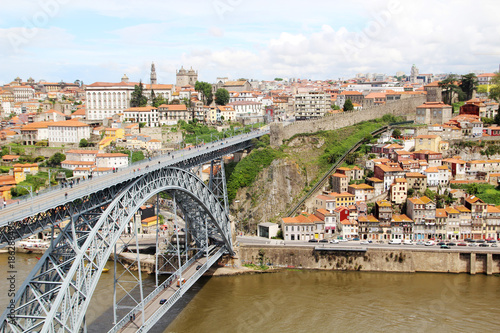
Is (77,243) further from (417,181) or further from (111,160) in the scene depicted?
(111,160)

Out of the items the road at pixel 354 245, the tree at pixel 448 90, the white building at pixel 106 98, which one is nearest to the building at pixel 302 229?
the road at pixel 354 245

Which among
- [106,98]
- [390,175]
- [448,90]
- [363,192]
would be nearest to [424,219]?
[390,175]

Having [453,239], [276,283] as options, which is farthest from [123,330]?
[453,239]

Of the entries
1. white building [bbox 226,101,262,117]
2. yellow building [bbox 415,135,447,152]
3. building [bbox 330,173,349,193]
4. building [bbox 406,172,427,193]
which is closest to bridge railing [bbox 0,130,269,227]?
building [bbox 330,173,349,193]

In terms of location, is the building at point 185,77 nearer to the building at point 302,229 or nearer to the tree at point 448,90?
the tree at point 448,90

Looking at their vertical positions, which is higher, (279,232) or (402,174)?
(402,174)

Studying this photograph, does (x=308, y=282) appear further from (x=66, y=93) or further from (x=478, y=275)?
(x=66, y=93)
